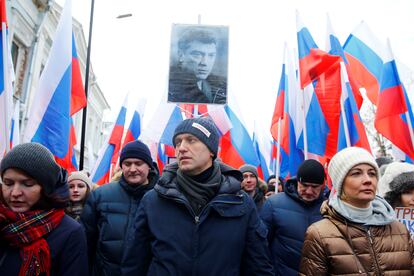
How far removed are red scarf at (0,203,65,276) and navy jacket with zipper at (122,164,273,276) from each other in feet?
1.59

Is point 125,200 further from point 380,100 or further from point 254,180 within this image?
point 380,100

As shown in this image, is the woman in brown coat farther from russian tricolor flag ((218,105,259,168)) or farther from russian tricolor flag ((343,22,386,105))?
russian tricolor flag ((218,105,259,168))

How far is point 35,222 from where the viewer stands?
6.71 feet

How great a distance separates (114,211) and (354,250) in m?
1.96

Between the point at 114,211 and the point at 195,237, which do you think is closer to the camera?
the point at 195,237

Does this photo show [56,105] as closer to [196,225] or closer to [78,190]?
[78,190]

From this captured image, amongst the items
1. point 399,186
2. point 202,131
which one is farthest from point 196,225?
point 399,186

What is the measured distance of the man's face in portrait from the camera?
22.5ft

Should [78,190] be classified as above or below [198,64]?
below

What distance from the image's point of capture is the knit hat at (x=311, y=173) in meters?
3.59

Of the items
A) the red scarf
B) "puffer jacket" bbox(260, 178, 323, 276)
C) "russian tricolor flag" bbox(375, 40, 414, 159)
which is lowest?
"puffer jacket" bbox(260, 178, 323, 276)

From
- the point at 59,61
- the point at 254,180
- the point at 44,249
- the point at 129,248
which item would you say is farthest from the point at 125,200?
the point at 59,61

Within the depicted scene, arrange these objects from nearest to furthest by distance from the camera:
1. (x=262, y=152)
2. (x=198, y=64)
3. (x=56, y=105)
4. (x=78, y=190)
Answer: (x=78, y=190) < (x=56, y=105) < (x=198, y=64) < (x=262, y=152)

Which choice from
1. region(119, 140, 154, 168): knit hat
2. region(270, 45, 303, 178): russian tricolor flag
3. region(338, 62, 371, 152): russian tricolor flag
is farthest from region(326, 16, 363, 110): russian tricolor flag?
region(119, 140, 154, 168): knit hat
